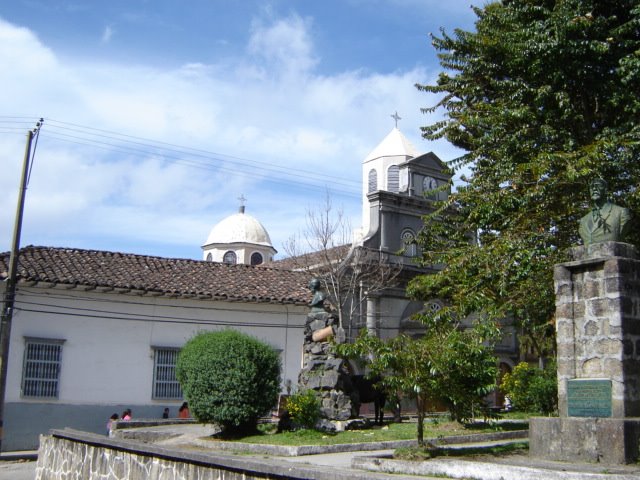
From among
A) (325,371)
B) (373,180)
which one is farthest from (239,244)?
(325,371)

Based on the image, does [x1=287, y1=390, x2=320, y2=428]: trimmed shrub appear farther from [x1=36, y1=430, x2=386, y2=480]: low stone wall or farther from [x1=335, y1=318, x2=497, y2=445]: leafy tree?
[x1=335, y1=318, x2=497, y2=445]: leafy tree

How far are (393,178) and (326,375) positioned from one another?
1907 cm

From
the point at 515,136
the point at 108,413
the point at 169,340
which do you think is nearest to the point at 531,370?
the point at 515,136

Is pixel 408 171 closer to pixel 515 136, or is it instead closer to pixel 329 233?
pixel 329 233

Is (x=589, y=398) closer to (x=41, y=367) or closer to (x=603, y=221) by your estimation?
(x=603, y=221)

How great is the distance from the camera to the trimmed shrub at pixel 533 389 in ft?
68.1

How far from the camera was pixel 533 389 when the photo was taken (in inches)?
832

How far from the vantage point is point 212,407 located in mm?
14430

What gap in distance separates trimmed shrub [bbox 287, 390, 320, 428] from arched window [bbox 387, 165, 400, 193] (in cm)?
1970

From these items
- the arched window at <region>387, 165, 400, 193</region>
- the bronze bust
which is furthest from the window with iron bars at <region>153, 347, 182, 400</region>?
the bronze bust

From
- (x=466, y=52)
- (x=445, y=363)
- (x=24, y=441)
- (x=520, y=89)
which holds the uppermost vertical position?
(x=466, y=52)

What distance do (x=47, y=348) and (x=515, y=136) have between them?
1460 centimetres

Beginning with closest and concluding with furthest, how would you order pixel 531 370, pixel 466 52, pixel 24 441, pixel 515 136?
pixel 515 136 < pixel 466 52 < pixel 24 441 < pixel 531 370

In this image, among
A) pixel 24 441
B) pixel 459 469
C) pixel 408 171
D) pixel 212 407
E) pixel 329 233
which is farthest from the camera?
pixel 408 171
